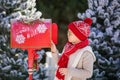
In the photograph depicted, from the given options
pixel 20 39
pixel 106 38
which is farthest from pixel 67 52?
pixel 106 38

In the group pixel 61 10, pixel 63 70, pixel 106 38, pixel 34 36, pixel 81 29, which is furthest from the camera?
pixel 61 10

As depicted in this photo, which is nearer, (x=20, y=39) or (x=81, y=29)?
(x=81, y=29)

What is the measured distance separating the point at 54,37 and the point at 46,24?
189 mm

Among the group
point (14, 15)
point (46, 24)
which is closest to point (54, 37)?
point (46, 24)

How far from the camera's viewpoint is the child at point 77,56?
4824 millimetres

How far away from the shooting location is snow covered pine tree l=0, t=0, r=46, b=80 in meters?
6.81

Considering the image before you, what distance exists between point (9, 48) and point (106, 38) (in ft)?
4.68

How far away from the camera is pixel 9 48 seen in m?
6.86

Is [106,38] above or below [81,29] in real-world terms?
below

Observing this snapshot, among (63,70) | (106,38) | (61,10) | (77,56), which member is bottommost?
(63,70)

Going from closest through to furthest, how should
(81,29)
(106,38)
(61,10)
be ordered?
(81,29)
(106,38)
(61,10)

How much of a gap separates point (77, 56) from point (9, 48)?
2167mm

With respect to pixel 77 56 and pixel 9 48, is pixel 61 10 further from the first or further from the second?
pixel 77 56

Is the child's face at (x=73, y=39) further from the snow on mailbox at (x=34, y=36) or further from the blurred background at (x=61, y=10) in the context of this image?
the blurred background at (x=61, y=10)
